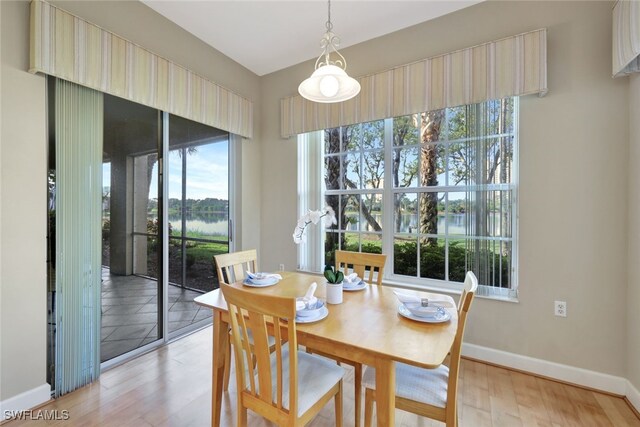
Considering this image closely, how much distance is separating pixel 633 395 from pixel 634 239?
1.01 meters

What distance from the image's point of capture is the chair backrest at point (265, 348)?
3.58ft

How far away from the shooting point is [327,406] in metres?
1.81

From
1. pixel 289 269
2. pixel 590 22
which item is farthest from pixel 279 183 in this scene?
pixel 590 22

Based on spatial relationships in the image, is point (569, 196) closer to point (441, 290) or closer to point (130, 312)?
point (441, 290)

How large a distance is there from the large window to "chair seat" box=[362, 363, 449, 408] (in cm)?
127

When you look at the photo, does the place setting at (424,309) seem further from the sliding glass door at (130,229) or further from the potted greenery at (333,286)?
the sliding glass door at (130,229)

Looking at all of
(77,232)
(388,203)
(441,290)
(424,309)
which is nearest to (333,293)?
(424,309)

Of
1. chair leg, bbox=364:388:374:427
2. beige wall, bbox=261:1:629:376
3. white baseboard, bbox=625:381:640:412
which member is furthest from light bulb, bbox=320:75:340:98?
white baseboard, bbox=625:381:640:412

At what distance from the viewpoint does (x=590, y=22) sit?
6.51ft

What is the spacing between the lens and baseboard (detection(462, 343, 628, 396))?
1919 mm

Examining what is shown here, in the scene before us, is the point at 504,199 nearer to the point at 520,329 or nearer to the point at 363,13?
the point at 520,329

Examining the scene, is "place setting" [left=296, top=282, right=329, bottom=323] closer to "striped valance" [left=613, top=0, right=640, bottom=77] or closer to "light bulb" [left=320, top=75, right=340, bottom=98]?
"light bulb" [left=320, top=75, right=340, bottom=98]

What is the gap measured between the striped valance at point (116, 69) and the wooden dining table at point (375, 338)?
1.75m

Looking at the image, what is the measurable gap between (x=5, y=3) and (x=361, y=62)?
2.63 m
